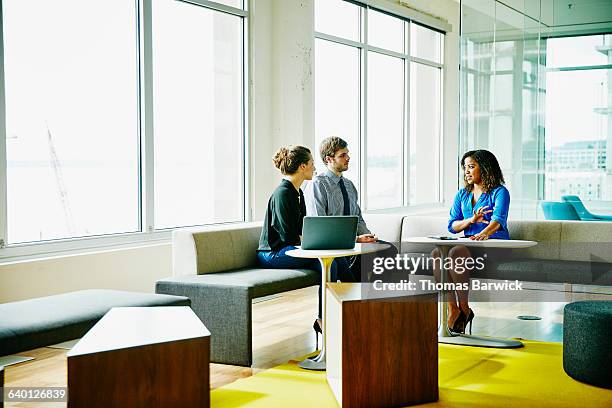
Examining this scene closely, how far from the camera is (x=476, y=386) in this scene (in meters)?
3.92

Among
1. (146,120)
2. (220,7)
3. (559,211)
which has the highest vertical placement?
(220,7)

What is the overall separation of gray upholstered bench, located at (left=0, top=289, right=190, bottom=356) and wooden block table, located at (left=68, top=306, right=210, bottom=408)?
0.31m

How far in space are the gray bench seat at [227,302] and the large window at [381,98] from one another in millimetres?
3961

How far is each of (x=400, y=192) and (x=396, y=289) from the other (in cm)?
673

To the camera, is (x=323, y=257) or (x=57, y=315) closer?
(x=57, y=315)

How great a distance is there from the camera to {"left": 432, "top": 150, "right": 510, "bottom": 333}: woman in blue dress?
5.20m

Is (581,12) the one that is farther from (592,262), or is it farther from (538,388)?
(538,388)

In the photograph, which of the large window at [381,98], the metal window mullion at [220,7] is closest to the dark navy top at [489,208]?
the metal window mullion at [220,7]

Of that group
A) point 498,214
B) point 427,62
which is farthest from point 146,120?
point 427,62

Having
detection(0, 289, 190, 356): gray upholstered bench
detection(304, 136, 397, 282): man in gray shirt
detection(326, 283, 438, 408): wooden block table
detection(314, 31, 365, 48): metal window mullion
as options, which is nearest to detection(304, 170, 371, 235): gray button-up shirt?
detection(304, 136, 397, 282): man in gray shirt

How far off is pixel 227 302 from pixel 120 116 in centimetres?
218

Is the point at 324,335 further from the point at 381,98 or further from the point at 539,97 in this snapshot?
the point at 381,98

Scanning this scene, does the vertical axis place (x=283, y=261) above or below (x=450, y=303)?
above

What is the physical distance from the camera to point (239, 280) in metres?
4.64
